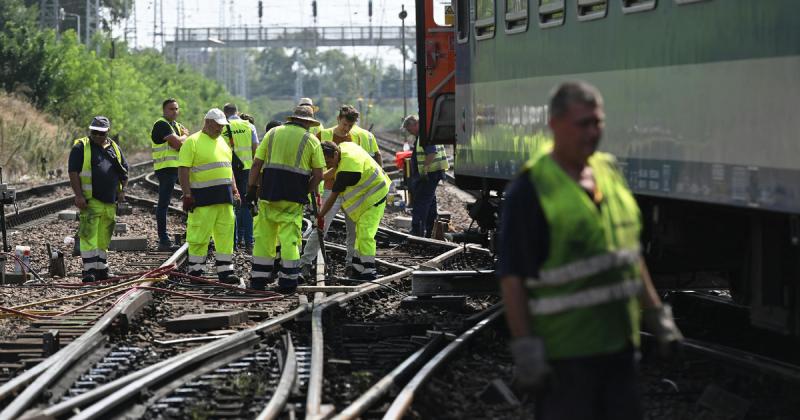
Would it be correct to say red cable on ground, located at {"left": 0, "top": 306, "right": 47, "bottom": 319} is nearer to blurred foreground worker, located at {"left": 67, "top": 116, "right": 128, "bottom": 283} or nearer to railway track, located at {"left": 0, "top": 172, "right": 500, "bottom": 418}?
railway track, located at {"left": 0, "top": 172, "right": 500, "bottom": 418}

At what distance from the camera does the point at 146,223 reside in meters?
21.9

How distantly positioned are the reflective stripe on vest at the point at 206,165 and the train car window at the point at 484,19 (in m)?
3.13

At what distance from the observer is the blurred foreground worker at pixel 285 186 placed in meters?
12.4

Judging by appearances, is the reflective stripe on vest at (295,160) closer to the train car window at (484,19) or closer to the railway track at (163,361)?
the railway track at (163,361)

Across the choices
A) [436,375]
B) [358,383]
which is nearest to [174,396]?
[358,383]

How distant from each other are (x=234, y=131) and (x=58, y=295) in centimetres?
384

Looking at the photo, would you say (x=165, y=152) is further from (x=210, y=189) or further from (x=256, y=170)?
(x=256, y=170)

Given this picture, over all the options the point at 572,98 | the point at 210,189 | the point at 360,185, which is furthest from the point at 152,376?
the point at 360,185

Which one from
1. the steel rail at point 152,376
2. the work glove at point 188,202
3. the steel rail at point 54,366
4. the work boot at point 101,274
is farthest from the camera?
the work boot at point 101,274

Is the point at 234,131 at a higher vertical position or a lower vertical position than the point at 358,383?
higher

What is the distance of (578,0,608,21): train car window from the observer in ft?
29.2

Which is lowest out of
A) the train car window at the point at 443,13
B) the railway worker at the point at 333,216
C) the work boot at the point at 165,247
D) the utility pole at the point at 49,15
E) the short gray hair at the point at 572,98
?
the work boot at the point at 165,247

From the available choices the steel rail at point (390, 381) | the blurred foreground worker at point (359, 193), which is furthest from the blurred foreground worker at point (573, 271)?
the blurred foreground worker at point (359, 193)

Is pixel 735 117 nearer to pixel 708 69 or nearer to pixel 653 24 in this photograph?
pixel 708 69
